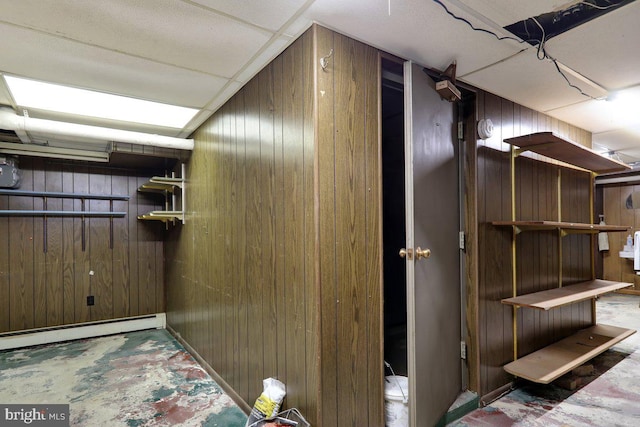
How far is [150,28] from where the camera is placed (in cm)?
169

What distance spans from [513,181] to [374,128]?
1.49 meters

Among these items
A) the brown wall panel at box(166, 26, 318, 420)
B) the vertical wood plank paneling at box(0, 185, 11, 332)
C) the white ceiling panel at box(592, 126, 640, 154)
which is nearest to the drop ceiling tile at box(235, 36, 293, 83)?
the brown wall panel at box(166, 26, 318, 420)

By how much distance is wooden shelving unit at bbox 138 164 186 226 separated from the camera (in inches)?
142

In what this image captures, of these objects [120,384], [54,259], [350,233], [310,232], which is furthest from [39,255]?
Result: [350,233]

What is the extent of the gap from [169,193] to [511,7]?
4.01m

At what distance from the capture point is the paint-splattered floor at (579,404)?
7.13 ft

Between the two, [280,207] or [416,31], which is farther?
[280,207]

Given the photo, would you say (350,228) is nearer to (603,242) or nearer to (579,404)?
(579,404)

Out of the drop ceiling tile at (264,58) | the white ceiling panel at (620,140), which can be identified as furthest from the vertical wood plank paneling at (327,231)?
the white ceiling panel at (620,140)

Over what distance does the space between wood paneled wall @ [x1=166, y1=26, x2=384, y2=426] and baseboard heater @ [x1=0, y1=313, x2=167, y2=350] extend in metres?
2.66

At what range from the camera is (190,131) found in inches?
137

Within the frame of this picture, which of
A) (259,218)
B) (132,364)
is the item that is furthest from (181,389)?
(259,218)

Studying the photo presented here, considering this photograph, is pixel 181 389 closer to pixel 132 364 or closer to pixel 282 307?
pixel 132 364

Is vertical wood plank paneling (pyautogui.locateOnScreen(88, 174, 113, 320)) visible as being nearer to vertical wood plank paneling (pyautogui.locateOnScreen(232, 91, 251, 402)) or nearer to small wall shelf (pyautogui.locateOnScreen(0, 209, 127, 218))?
small wall shelf (pyautogui.locateOnScreen(0, 209, 127, 218))
